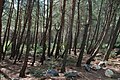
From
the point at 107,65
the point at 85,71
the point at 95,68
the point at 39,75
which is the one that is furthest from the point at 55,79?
the point at 107,65

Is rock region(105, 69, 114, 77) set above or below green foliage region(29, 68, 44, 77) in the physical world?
below

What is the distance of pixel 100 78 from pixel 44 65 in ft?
12.0

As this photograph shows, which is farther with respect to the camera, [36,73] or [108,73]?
[108,73]

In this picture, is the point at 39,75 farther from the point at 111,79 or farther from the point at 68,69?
the point at 111,79

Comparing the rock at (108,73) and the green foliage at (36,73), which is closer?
the green foliage at (36,73)

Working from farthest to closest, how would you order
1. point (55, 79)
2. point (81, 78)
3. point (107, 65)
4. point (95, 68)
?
point (107, 65), point (95, 68), point (81, 78), point (55, 79)

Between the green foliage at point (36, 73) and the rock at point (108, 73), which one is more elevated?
the green foliage at point (36, 73)

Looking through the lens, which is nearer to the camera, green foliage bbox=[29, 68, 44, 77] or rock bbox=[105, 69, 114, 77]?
green foliage bbox=[29, 68, 44, 77]

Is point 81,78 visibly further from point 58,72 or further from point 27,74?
point 27,74

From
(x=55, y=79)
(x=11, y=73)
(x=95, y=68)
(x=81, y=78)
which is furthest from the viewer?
(x=95, y=68)

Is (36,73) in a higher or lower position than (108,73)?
higher

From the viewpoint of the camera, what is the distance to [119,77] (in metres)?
12.6

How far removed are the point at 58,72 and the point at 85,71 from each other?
1.83 meters

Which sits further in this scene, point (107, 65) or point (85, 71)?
point (107, 65)
